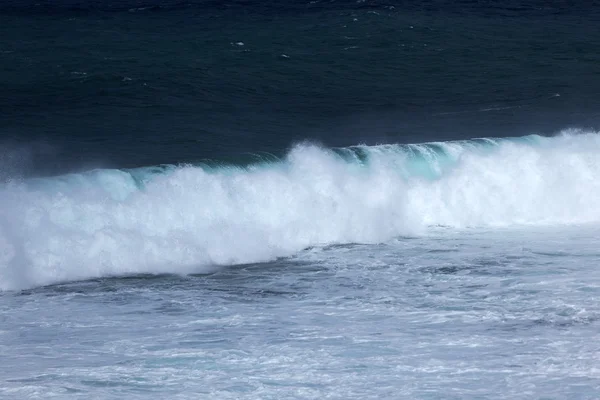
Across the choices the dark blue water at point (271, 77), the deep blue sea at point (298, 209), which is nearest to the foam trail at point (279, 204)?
the deep blue sea at point (298, 209)

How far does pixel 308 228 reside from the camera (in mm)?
19594

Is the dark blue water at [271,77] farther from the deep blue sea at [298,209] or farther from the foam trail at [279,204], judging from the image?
the foam trail at [279,204]

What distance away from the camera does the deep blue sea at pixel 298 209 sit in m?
13.1

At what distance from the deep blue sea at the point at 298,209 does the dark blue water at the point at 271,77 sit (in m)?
0.11

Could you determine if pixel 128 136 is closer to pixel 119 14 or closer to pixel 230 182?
pixel 230 182

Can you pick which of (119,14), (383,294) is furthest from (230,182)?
(119,14)

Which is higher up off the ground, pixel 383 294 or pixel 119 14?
pixel 119 14

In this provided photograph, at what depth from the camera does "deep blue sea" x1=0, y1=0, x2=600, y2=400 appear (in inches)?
514

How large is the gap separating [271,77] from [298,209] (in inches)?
380

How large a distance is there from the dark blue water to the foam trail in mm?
1414

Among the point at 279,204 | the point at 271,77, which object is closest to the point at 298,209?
the point at 279,204

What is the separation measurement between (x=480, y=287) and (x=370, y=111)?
36.7ft

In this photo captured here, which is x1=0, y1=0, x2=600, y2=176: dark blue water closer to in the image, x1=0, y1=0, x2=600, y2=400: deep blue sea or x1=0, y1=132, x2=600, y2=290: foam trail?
x1=0, y1=0, x2=600, y2=400: deep blue sea

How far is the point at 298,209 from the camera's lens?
20.1 m
